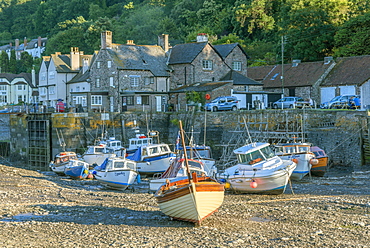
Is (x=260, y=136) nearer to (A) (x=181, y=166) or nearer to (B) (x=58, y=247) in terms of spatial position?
(A) (x=181, y=166)

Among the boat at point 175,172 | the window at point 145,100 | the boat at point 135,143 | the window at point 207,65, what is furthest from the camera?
the window at point 207,65

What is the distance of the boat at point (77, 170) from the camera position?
1336 inches

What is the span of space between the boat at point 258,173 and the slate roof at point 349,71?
84.1 feet

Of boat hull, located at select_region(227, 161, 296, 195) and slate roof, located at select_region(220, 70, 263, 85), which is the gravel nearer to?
boat hull, located at select_region(227, 161, 296, 195)

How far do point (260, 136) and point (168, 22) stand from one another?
2225 inches

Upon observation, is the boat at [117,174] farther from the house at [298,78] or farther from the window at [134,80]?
the house at [298,78]

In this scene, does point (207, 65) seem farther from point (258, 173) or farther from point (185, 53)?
point (258, 173)

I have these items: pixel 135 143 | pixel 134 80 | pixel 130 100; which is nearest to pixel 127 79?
pixel 134 80

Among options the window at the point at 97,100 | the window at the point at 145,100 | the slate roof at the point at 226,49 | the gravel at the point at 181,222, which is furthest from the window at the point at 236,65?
the gravel at the point at 181,222

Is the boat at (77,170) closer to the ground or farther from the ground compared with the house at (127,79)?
closer to the ground

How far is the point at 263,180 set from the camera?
24.5 meters

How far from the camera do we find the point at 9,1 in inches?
5871

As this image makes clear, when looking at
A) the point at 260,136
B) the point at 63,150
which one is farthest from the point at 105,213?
the point at 63,150

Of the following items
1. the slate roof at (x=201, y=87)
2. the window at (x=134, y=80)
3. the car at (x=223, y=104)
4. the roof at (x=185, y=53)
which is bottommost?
the car at (x=223, y=104)
